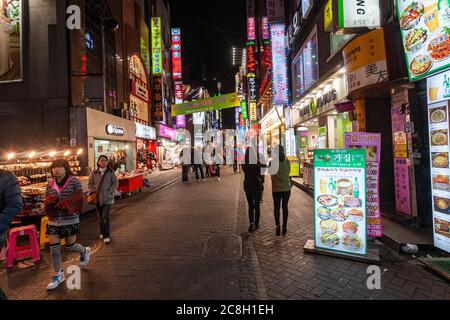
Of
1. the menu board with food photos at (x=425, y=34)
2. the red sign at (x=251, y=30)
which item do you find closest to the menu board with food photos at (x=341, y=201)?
the menu board with food photos at (x=425, y=34)

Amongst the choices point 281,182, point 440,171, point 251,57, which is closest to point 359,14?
point 440,171

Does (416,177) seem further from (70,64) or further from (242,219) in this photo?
(70,64)

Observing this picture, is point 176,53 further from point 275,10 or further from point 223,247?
point 223,247

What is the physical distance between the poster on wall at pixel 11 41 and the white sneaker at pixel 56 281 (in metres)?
13.6

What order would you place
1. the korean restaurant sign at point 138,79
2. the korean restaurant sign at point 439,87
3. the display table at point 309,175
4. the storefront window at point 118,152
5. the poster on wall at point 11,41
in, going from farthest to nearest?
the korean restaurant sign at point 138,79 → the storefront window at point 118,152 → the poster on wall at point 11,41 → the display table at point 309,175 → the korean restaurant sign at point 439,87

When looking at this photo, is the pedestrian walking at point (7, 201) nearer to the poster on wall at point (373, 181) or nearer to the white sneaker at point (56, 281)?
the white sneaker at point (56, 281)

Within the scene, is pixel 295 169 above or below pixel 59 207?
above

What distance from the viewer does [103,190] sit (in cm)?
596

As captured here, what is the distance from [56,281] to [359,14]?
8.39 m

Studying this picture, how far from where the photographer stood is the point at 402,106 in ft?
20.3

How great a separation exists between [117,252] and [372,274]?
4.59 m

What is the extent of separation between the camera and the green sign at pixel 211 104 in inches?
741

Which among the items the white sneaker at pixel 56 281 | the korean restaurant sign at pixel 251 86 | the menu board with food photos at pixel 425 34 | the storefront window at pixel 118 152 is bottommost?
the white sneaker at pixel 56 281

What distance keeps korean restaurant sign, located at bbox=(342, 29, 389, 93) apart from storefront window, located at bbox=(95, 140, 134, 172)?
11709mm
